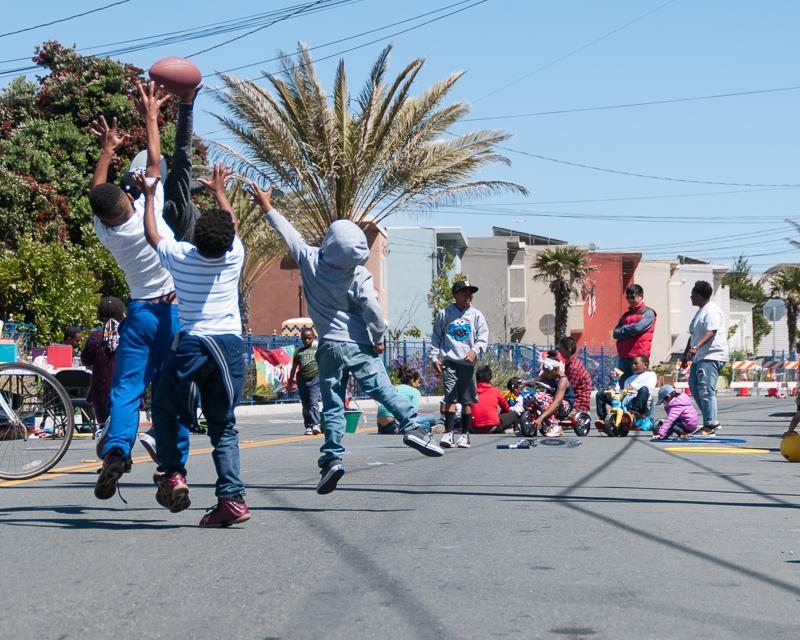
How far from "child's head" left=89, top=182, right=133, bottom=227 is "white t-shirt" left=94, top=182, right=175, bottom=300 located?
0.04 meters

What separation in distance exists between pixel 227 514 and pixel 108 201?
1866mm

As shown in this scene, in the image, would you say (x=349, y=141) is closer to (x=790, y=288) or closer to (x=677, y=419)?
(x=677, y=419)

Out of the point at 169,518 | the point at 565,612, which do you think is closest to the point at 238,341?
the point at 169,518

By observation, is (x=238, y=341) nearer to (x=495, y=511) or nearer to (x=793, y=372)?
(x=495, y=511)

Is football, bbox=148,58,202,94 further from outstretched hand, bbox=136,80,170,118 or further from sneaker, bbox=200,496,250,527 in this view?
sneaker, bbox=200,496,250,527

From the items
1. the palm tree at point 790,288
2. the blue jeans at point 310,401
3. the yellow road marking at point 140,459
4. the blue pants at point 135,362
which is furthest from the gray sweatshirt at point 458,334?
the palm tree at point 790,288

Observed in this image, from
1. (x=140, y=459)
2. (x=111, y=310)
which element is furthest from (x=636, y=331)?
(x=111, y=310)

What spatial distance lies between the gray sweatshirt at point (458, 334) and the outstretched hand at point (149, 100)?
6165 mm

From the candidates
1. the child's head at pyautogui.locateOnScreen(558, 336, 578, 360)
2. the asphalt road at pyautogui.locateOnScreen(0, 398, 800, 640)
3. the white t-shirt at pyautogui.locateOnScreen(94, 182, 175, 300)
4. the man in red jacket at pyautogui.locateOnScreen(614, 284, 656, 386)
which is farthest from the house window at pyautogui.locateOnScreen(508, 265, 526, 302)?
the white t-shirt at pyautogui.locateOnScreen(94, 182, 175, 300)

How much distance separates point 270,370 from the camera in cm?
2875

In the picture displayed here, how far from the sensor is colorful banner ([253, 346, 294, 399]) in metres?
28.4

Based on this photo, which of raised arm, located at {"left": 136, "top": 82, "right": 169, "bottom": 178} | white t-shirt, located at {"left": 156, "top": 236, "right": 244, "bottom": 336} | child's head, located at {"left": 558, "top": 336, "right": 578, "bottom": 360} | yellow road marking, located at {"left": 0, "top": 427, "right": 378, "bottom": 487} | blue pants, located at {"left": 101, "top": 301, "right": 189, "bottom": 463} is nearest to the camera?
white t-shirt, located at {"left": 156, "top": 236, "right": 244, "bottom": 336}

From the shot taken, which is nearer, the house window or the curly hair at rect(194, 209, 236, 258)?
the curly hair at rect(194, 209, 236, 258)

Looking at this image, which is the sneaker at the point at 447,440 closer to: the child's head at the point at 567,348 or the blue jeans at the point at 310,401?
the child's head at the point at 567,348
